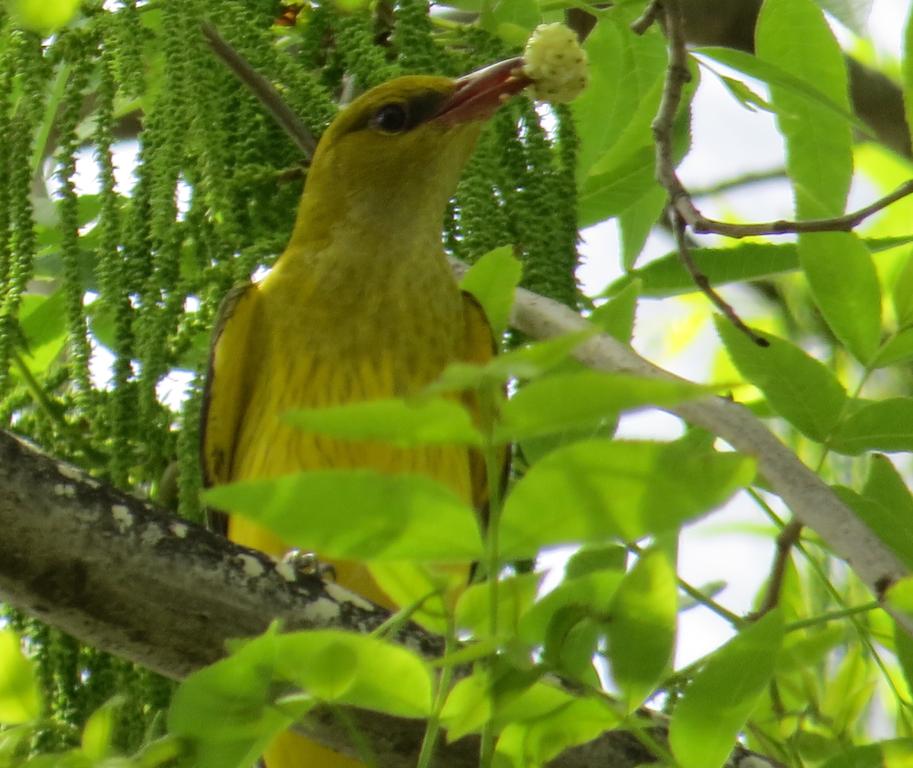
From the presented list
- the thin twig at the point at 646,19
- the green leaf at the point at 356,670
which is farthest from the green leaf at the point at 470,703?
the thin twig at the point at 646,19

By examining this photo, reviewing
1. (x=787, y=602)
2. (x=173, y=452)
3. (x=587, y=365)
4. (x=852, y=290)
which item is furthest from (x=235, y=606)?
(x=787, y=602)

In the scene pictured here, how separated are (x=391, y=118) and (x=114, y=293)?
1.24 meters

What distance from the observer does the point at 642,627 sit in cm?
163

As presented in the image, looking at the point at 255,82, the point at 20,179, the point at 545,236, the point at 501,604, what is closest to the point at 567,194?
the point at 545,236

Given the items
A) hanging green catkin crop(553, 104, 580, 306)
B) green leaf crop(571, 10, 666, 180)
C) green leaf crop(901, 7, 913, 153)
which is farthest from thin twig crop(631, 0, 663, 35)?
green leaf crop(901, 7, 913, 153)

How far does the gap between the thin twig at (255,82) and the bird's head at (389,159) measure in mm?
268

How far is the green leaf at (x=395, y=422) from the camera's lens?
3.93 ft

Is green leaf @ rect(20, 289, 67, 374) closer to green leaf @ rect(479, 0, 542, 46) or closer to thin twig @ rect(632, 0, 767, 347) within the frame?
green leaf @ rect(479, 0, 542, 46)

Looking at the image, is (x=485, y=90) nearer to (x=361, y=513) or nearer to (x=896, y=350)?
(x=896, y=350)

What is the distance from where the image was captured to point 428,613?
159 centimetres

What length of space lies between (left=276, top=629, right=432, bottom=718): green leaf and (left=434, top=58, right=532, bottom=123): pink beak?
1314 mm

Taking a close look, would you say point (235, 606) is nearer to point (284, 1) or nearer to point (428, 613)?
point (428, 613)

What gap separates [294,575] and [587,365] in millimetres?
523

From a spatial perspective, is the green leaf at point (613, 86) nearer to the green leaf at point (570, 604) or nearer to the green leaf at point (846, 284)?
the green leaf at point (846, 284)
